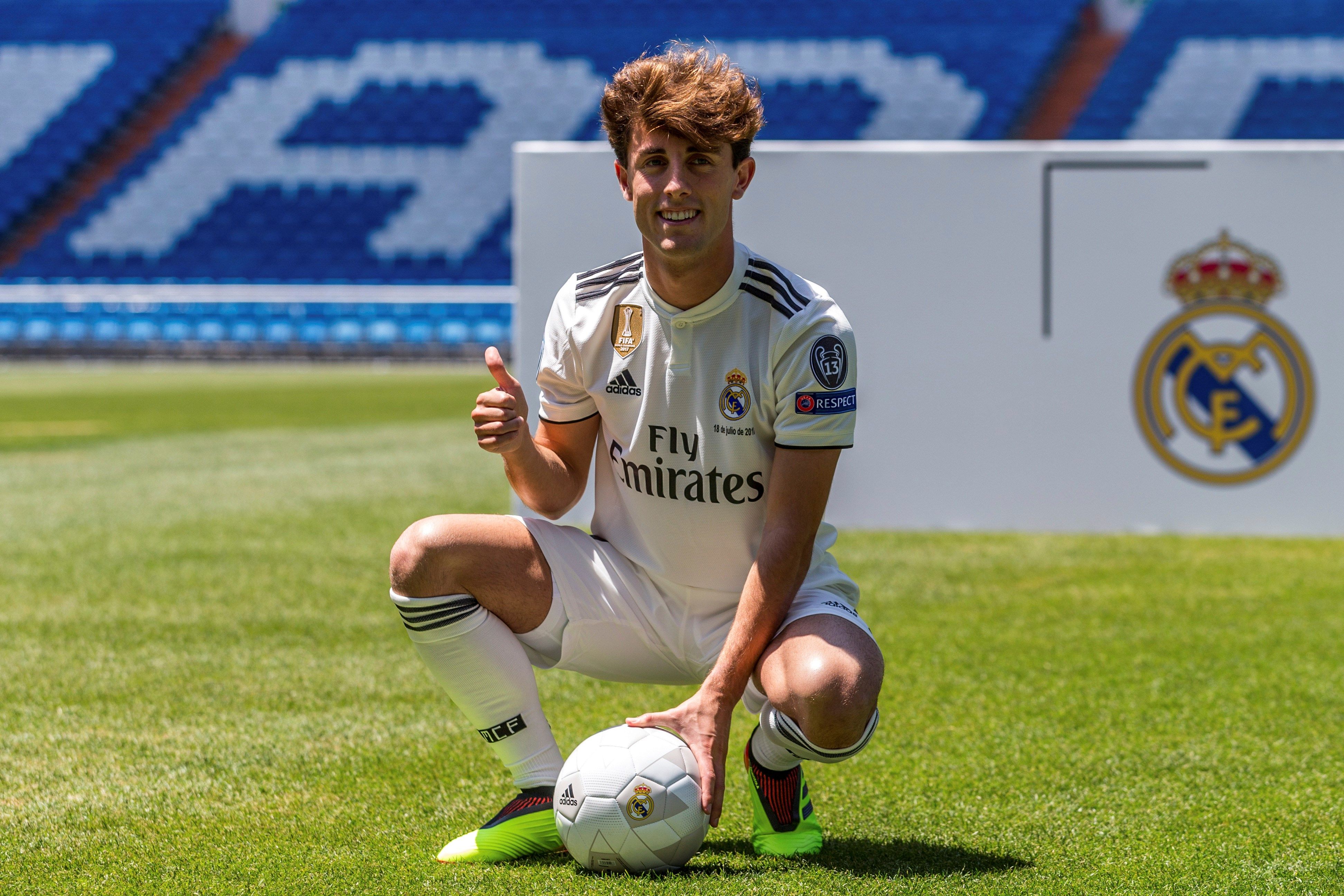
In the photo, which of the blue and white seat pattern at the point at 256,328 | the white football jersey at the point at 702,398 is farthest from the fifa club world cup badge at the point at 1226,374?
the blue and white seat pattern at the point at 256,328

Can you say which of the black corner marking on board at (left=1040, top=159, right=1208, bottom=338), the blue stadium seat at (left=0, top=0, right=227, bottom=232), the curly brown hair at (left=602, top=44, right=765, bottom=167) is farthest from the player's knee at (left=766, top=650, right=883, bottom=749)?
the blue stadium seat at (left=0, top=0, right=227, bottom=232)

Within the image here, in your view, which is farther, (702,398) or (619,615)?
(619,615)

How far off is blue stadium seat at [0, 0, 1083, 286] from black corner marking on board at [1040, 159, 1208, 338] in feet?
53.9

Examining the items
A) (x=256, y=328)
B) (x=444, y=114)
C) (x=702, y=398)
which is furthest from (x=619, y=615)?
(x=444, y=114)

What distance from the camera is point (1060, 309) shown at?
6.55 meters

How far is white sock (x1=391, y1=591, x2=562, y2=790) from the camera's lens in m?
2.65

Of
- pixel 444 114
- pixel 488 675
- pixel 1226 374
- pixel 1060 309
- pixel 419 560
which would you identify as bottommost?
pixel 1226 374

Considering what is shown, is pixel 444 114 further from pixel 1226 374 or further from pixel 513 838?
pixel 513 838

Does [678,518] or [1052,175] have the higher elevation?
[1052,175]

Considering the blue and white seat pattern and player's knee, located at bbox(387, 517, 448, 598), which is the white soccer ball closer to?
player's knee, located at bbox(387, 517, 448, 598)

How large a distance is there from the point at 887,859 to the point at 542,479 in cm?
96

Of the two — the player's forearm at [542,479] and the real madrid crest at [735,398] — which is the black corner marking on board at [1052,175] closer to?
the player's forearm at [542,479]

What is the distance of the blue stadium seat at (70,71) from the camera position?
26.3 metres

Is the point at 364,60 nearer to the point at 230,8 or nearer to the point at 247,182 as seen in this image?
the point at 247,182
